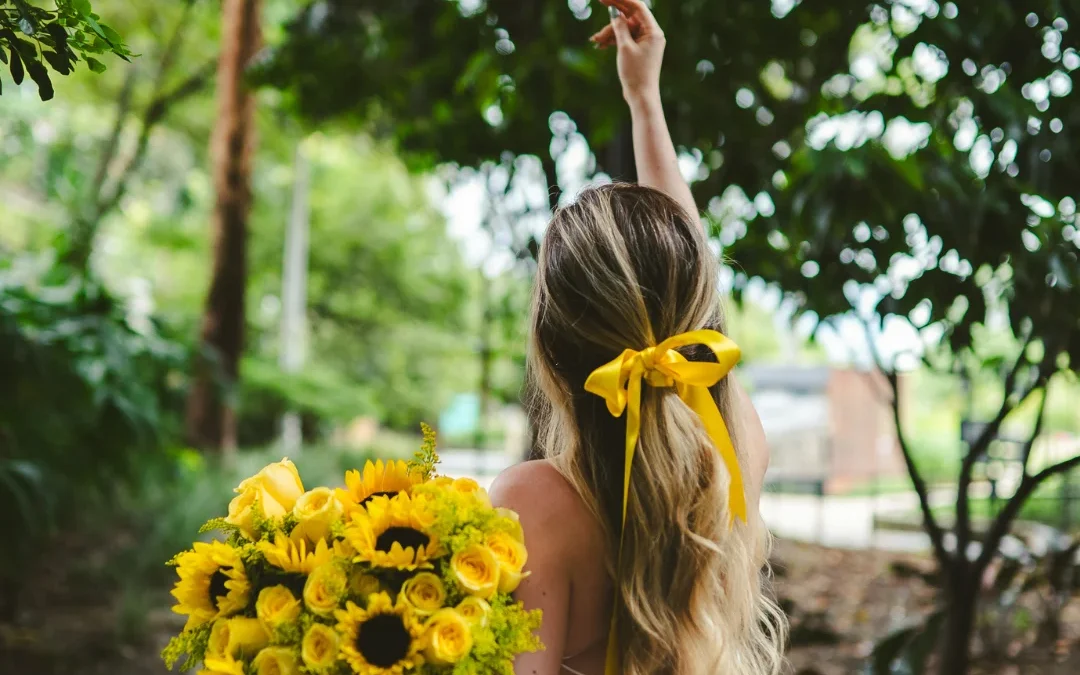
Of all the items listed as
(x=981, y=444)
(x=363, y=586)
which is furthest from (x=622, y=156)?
(x=363, y=586)

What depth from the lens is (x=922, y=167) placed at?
7.79 feet

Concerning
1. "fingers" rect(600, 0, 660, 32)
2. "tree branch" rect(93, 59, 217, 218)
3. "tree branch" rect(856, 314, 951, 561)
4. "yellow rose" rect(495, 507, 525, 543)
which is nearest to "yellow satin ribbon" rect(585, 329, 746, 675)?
"yellow rose" rect(495, 507, 525, 543)

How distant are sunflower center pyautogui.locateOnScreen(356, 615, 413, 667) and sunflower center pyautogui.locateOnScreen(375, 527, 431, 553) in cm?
9

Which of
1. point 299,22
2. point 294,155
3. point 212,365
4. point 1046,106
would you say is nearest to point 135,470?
point 212,365

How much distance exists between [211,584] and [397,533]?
31cm

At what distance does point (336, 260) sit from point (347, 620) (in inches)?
709

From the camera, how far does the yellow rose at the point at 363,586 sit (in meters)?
1.19

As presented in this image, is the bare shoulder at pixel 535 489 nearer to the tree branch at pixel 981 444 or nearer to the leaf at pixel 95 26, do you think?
the leaf at pixel 95 26

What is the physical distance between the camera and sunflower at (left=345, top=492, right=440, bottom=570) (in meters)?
1.17

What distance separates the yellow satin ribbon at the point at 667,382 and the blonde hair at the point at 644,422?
1.6 inches

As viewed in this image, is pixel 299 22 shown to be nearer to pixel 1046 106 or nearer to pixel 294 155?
pixel 1046 106

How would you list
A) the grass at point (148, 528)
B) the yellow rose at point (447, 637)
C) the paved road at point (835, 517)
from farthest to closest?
the paved road at point (835, 517) → the grass at point (148, 528) → the yellow rose at point (447, 637)

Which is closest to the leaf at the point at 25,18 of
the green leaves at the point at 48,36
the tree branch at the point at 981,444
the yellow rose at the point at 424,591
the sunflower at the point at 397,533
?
the green leaves at the point at 48,36

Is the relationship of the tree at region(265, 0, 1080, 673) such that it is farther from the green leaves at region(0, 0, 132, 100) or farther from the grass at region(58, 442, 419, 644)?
the grass at region(58, 442, 419, 644)
